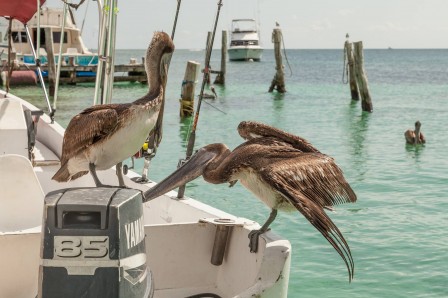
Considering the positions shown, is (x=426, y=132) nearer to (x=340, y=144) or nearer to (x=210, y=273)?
(x=340, y=144)

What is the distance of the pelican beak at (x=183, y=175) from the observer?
414 centimetres

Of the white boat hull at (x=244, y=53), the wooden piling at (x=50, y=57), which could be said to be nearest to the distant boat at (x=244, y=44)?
the white boat hull at (x=244, y=53)

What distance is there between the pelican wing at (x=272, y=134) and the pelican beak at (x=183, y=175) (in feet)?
1.22

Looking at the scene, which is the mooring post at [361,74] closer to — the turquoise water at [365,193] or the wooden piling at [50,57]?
the turquoise water at [365,193]

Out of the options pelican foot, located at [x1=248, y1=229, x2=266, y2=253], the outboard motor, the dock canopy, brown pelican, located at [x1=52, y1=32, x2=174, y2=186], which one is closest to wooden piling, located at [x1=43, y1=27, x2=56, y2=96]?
the dock canopy

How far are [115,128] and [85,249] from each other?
1.68 m

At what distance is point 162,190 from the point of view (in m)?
4.14

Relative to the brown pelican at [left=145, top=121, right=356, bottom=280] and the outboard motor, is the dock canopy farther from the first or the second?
the outboard motor

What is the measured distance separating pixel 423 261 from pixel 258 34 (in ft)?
262

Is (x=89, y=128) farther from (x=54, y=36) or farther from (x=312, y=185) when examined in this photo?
(x=54, y=36)

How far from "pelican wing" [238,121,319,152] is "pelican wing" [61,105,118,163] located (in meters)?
0.82

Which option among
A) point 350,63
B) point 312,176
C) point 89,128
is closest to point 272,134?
point 312,176

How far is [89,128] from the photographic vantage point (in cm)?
467

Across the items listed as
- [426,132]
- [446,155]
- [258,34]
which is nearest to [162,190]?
[446,155]
